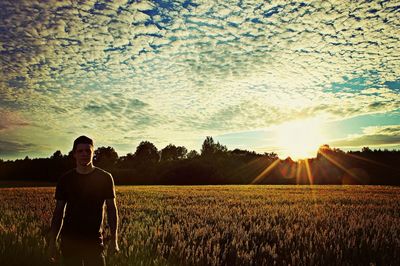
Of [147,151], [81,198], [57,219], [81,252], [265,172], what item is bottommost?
[81,252]

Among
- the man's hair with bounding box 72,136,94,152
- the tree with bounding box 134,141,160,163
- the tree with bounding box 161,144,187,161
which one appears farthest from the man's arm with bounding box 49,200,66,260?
the tree with bounding box 161,144,187,161

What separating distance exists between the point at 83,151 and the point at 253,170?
71.9m

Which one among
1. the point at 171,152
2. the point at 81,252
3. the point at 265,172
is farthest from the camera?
the point at 171,152

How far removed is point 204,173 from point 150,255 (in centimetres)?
6960

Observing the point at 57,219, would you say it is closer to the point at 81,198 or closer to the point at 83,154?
the point at 81,198

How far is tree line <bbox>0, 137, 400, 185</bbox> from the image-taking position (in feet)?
196

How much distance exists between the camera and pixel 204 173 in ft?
244

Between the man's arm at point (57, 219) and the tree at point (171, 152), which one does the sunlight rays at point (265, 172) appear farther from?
the tree at point (171, 152)

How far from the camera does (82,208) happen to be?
4.66 metres

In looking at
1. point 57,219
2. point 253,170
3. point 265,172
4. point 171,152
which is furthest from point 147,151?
point 57,219

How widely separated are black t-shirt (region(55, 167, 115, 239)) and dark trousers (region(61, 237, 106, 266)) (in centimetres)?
12

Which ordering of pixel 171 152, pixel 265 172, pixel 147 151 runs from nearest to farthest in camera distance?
pixel 265 172, pixel 147 151, pixel 171 152

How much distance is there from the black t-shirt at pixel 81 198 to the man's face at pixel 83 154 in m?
0.21

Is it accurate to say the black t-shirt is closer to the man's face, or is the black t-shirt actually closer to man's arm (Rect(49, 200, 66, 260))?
man's arm (Rect(49, 200, 66, 260))
